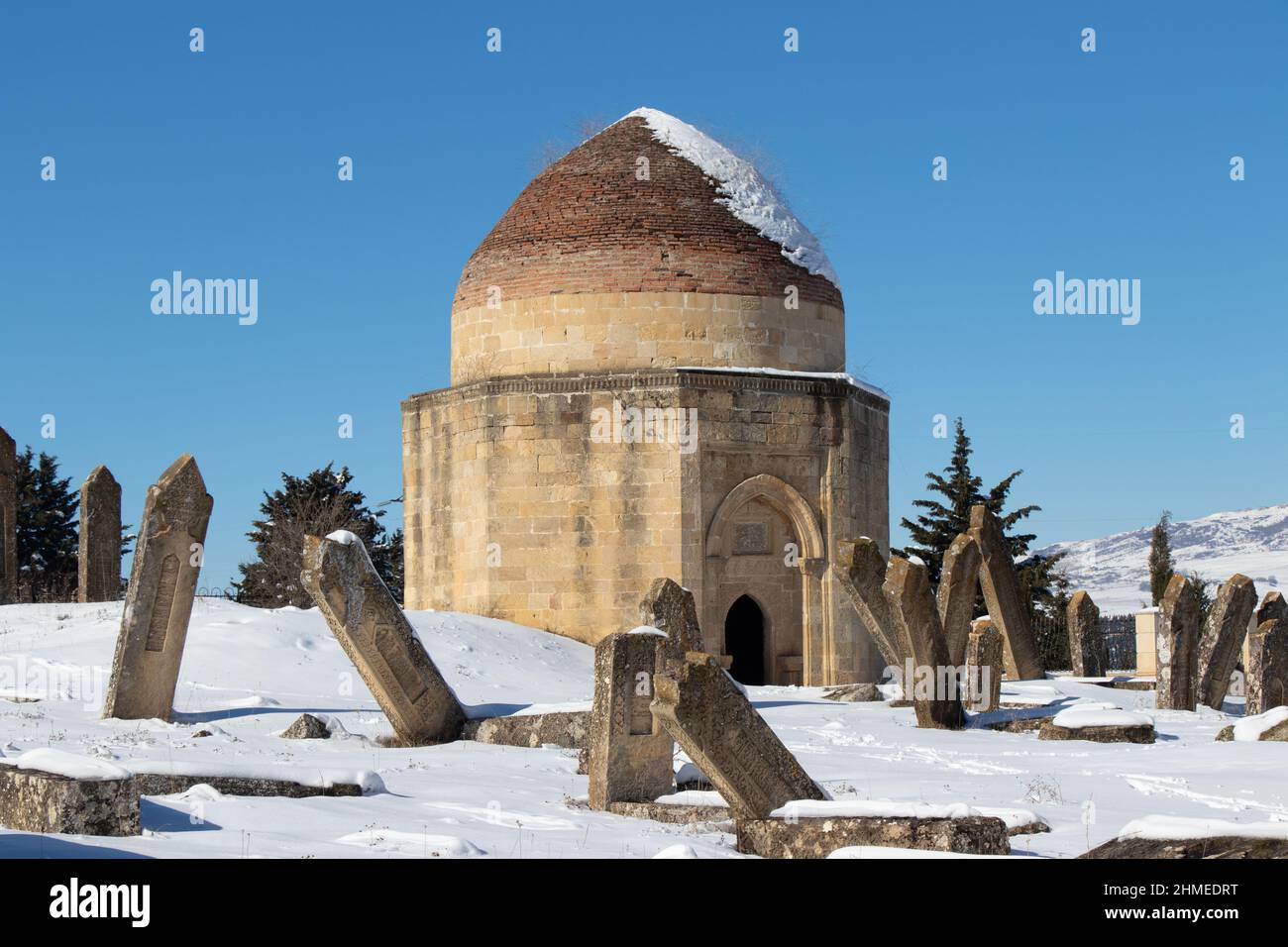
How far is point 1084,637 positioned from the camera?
2703 cm

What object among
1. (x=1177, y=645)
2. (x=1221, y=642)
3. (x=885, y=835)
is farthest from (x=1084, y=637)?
(x=885, y=835)

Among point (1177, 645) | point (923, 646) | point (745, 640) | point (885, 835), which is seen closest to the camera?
point (885, 835)

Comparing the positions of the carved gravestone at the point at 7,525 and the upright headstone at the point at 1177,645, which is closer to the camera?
the upright headstone at the point at 1177,645

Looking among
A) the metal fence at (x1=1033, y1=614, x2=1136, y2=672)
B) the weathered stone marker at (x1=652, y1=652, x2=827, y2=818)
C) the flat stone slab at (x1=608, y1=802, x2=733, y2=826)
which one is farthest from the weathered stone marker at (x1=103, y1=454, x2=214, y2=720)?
the metal fence at (x1=1033, y1=614, x2=1136, y2=672)

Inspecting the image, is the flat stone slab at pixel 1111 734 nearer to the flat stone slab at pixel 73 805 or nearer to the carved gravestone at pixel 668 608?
the carved gravestone at pixel 668 608

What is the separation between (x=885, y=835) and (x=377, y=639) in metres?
7.22

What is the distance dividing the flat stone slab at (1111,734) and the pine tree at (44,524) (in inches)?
1102

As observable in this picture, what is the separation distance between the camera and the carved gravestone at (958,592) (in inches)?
738

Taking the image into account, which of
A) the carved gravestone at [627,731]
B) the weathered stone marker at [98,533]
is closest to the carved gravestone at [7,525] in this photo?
the weathered stone marker at [98,533]

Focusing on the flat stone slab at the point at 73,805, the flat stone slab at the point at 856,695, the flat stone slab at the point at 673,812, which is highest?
the flat stone slab at the point at 73,805

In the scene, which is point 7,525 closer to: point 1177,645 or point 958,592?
point 958,592

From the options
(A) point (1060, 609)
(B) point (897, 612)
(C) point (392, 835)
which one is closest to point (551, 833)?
(C) point (392, 835)
